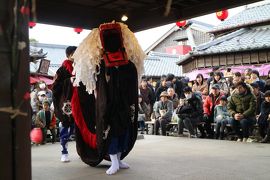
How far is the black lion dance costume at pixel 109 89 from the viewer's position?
4992mm

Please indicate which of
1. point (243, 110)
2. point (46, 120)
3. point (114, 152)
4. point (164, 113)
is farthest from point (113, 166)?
point (164, 113)

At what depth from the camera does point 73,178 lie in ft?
15.6

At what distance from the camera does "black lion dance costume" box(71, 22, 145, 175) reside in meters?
4.99

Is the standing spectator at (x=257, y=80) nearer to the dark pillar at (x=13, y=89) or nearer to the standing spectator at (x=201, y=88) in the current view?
the standing spectator at (x=201, y=88)

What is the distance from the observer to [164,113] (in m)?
10.3

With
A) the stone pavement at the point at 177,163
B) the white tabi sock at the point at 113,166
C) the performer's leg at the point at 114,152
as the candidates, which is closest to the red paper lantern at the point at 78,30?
the stone pavement at the point at 177,163

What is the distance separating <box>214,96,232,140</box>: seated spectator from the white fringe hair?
3899 mm

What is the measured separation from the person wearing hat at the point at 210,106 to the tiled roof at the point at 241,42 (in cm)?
550

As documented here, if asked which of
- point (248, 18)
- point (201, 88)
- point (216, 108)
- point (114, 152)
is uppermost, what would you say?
point (248, 18)

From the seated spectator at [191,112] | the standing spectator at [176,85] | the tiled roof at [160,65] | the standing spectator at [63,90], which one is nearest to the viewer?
the standing spectator at [63,90]

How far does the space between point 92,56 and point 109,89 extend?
553mm

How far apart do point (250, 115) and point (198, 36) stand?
21.7 m

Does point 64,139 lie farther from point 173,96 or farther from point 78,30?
point 173,96

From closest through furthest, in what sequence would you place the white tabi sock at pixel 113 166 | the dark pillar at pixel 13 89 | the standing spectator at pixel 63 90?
the dark pillar at pixel 13 89 < the white tabi sock at pixel 113 166 < the standing spectator at pixel 63 90
